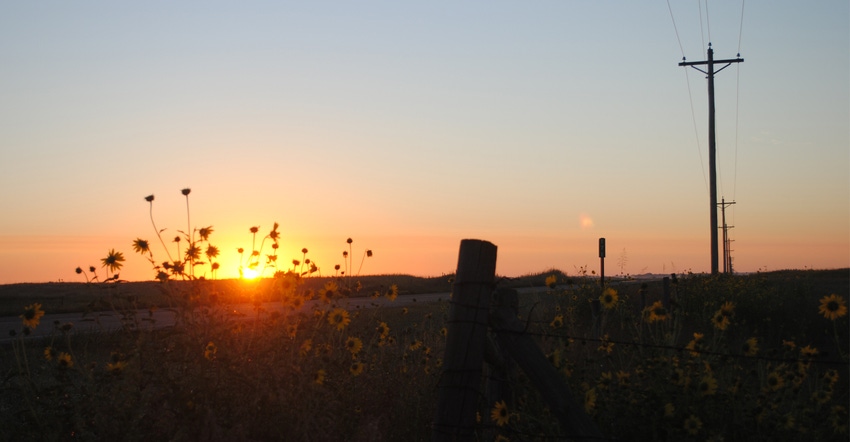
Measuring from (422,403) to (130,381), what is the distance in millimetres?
2299

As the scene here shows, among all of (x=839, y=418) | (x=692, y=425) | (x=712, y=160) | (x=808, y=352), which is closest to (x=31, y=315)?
(x=692, y=425)

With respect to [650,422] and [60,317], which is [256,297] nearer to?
[650,422]

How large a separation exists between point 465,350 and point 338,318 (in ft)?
7.04

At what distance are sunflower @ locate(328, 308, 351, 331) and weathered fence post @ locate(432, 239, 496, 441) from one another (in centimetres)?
198

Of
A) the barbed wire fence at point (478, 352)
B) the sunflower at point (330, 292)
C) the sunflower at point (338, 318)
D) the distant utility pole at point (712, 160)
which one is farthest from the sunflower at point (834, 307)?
the distant utility pole at point (712, 160)

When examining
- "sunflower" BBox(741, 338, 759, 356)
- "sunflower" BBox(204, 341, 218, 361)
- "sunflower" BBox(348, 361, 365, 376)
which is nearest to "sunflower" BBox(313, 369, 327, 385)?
"sunflower" BBox(348, 361, 365, 376)

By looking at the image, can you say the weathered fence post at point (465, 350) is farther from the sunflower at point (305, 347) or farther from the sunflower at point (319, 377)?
the sunflower at point (305, 347)

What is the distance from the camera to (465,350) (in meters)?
4.14

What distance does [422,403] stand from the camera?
620 cm

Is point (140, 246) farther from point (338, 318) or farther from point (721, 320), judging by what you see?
point (721, 320)

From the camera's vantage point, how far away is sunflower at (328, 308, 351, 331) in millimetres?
6044

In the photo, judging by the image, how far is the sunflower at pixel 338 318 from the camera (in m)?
6.04

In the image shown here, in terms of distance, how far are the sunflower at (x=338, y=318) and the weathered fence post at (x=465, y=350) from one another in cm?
198

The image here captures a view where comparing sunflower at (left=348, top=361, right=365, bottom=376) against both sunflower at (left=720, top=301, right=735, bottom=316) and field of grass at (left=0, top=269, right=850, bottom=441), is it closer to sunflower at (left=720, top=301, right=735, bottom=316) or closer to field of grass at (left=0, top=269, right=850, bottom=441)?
field of grass at (left=0, top=269, right=850, bottom=441)
